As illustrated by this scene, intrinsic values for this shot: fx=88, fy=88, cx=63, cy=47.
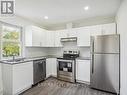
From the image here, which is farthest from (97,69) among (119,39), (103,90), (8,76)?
(8,76)

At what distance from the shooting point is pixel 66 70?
3.62 metres

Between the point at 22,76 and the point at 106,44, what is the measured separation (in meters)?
2.79

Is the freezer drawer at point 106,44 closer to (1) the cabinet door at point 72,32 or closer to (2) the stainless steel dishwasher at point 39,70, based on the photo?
(1) the cabinet door at point 72,32

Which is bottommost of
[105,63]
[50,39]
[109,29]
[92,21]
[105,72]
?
[105,72]

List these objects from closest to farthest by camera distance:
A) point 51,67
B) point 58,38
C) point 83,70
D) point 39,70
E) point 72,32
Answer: point 83,70
point 39,70
point 72,32
point 51,67
point 58,38

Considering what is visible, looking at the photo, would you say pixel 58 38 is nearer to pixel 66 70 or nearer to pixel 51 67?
pixel 51 67

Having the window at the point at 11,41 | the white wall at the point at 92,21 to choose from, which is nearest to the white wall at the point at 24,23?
the window at the point at 11,41

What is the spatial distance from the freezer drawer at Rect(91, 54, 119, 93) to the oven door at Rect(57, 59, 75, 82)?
0.81 m

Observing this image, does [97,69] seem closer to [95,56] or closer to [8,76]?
[95,56]

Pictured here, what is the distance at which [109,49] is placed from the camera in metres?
2.67

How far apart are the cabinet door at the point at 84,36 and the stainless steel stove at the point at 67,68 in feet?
1.92

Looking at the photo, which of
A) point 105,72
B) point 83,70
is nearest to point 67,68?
point 83,70

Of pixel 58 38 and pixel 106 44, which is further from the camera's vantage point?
pixel 58 38

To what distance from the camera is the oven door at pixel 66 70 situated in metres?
3.49
